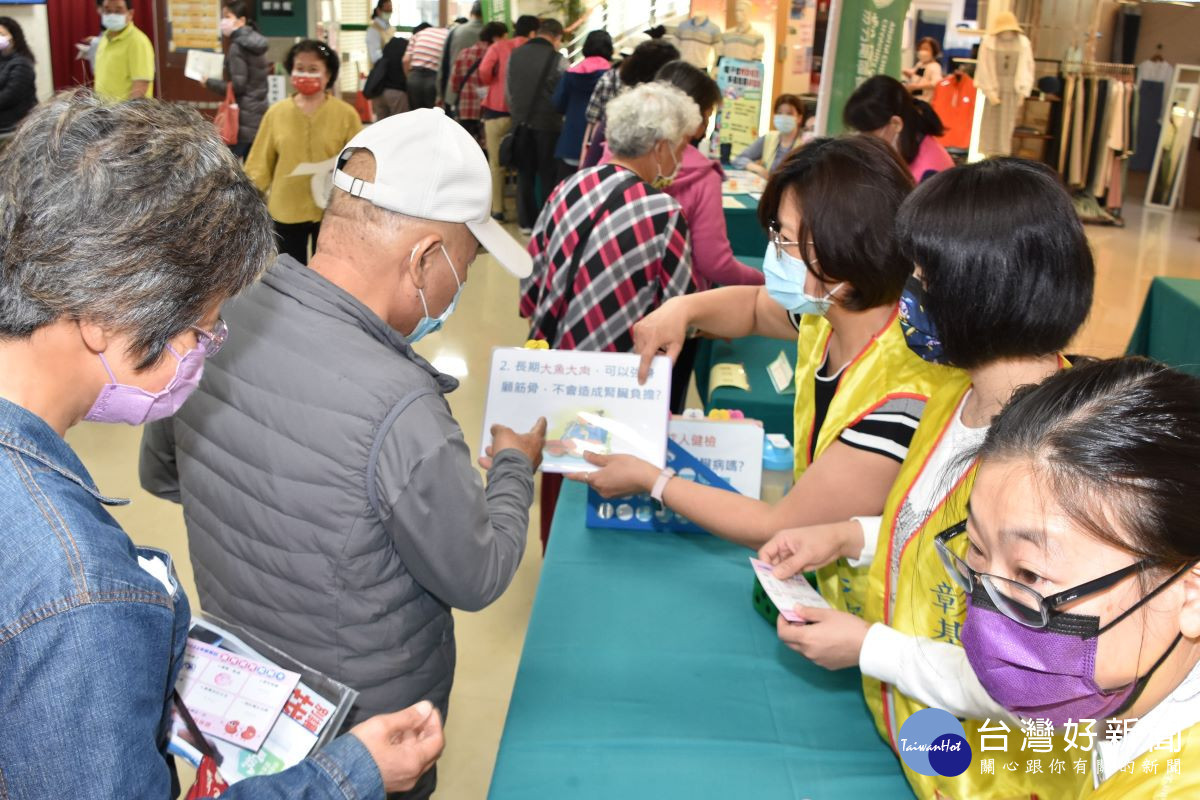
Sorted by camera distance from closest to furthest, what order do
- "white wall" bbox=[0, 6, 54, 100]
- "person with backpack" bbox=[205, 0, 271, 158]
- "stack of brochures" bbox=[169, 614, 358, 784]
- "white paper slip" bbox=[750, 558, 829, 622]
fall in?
"stack of brochures" bbox=[169, 614, 358, 784] < "white paper slip" bbox=[750, 558, 829, 622] < "person with backpack" bbox=[205, 0, 271, 158] < "white wall" bbox=[0, 6, 54, 100]

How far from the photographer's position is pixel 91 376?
37.1 inches

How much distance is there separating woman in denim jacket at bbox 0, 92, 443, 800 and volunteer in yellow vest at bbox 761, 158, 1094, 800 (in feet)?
3.09

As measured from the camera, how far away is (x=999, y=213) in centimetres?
139

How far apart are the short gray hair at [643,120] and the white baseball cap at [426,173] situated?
1.60 metres

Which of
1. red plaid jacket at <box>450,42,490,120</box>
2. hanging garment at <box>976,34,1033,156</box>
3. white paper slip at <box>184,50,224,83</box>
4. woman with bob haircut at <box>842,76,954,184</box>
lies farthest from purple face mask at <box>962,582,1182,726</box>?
hanging garment at <box>976,34,1033,156</box>

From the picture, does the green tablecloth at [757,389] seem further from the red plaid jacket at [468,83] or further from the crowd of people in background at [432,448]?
the red plaid jacket at [468,83]

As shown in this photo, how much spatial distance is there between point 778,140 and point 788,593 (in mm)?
5877

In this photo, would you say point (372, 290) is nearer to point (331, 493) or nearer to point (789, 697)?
point (331, 493)

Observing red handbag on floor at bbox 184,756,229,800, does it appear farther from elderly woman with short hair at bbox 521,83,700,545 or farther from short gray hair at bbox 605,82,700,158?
short gray hair at bbox 605,82,700,158

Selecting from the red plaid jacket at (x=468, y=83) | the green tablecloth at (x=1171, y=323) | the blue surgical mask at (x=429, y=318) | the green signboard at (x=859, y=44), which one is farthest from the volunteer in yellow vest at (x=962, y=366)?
the red plaid jacket at (x=468, y=83)

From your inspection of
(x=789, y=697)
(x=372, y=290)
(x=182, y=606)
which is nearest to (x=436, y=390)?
(x=372, y=290)

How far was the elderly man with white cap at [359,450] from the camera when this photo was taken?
4.51ft

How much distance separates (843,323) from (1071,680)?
106 cm

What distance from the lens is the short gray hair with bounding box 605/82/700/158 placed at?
3.15 m
